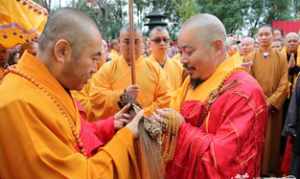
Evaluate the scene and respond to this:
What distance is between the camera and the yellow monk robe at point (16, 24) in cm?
286

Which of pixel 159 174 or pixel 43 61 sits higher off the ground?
pixel 43 61

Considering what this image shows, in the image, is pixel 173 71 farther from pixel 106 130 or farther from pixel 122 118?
pixel 122 118

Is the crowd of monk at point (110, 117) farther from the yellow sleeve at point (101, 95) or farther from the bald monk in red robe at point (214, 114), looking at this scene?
the yellow sleeve at point (101, 95)

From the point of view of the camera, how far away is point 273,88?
24.4 ft

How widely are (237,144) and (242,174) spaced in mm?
200

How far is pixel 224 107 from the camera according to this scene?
3059 mm

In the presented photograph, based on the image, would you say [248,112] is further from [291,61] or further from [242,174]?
[291,61]

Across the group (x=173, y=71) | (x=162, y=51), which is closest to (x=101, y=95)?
(x=162, y=51)

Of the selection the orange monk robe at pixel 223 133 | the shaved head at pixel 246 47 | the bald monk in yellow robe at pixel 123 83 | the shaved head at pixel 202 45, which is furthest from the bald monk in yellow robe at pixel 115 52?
the orange monk robe at pixel 223 133

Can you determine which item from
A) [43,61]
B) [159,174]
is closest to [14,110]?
[43,61]

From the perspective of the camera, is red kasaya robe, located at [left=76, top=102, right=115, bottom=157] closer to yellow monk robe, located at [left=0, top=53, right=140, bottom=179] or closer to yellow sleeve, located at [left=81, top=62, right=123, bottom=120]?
yellow monk robe, located at [left=0, top=53, right=140, bottom=179]

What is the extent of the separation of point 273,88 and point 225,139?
4.70 metres

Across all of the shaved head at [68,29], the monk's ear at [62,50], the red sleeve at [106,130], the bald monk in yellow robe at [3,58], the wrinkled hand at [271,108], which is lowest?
the wrinkled hand at [271,108]

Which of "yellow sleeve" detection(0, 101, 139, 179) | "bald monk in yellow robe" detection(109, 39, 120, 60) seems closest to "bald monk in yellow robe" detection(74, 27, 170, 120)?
"bald monk in yellow robe" detection(109, 39, 120, 60)
